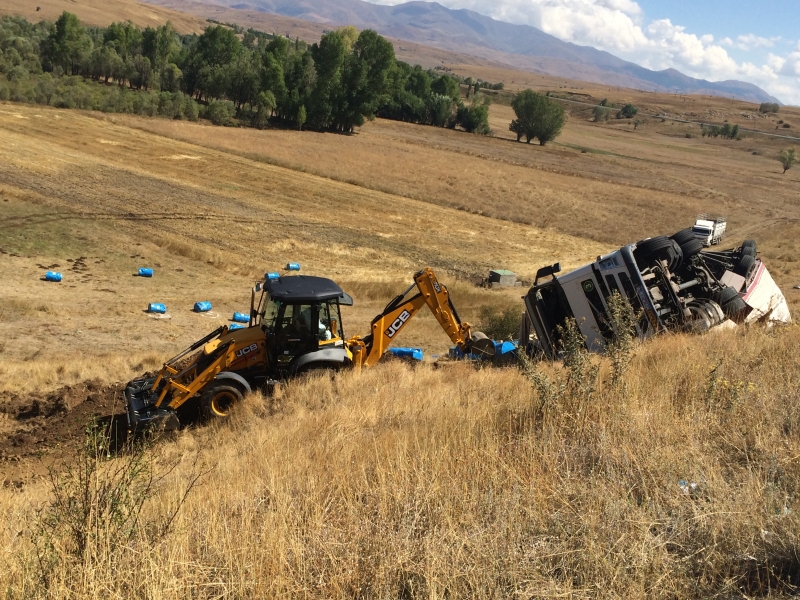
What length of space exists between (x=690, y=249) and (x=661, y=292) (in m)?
1.76

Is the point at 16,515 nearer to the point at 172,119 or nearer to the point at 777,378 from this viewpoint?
the point at 777,378

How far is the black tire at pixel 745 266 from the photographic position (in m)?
14.5

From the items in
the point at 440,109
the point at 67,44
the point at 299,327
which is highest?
the point at 440,109

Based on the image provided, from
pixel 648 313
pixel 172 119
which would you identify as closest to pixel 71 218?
pixel 648 313

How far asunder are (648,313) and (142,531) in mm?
10431

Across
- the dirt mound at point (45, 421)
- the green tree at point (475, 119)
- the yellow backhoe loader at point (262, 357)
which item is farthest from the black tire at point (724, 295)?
the green tree at point (475, 119)

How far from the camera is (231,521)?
16.7 feet

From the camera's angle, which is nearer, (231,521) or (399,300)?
(231,521)

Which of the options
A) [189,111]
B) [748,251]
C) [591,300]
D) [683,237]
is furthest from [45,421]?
[189,111]

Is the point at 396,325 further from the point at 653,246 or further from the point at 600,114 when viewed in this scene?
the point at 600,114

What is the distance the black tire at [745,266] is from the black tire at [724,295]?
130 centimetres

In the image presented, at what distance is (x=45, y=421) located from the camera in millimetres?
12234

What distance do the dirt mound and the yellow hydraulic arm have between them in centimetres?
464

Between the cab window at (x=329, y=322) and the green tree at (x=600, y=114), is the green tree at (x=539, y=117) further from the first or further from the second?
the cab window at (x=329, y=322)
